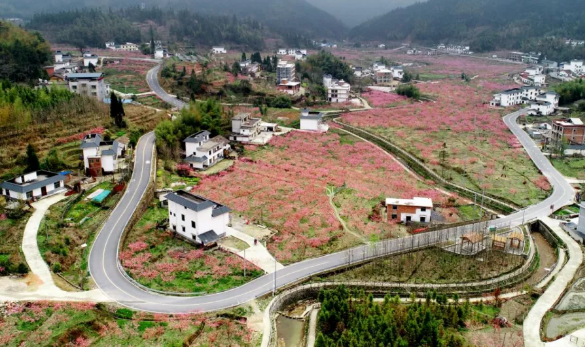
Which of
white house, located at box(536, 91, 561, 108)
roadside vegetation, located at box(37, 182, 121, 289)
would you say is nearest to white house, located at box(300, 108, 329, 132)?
roadside vegetation, located at box(37, 182, 121, 289)

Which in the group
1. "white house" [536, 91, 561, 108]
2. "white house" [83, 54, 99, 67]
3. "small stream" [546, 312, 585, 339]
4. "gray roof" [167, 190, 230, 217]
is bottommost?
"small stream" [546, 312, 585, 339]

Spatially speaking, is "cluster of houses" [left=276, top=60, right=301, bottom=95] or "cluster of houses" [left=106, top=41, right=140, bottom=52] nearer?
"cluster of houses" [left=276, top=60, right=301, bottom=95]

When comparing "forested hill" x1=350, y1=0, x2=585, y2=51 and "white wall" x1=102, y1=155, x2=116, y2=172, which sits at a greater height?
"forested hill" x1=350, y1=0, x2=585, y2=51

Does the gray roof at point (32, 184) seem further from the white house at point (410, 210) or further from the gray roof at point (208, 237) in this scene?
the white house at point (410, 210)

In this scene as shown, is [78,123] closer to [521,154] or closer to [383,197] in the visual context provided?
[383,197]

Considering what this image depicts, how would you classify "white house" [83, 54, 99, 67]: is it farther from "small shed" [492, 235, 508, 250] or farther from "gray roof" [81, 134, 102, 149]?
"small shed" [492, 235, 508, 250]

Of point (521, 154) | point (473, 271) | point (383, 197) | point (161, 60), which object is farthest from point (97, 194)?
point (161, 60)

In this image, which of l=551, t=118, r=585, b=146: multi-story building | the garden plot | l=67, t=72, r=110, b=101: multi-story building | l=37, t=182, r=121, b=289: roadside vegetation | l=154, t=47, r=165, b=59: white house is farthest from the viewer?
l=154, t=47, r=165, b=59: white house

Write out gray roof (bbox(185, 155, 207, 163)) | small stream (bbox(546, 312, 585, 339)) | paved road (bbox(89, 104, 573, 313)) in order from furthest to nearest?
gray roof (bbox(185, 155, 207, 163))
paved road (bbox(89, 104, 573, 313))
small stream (bbox(546, 312, 585, 339))
